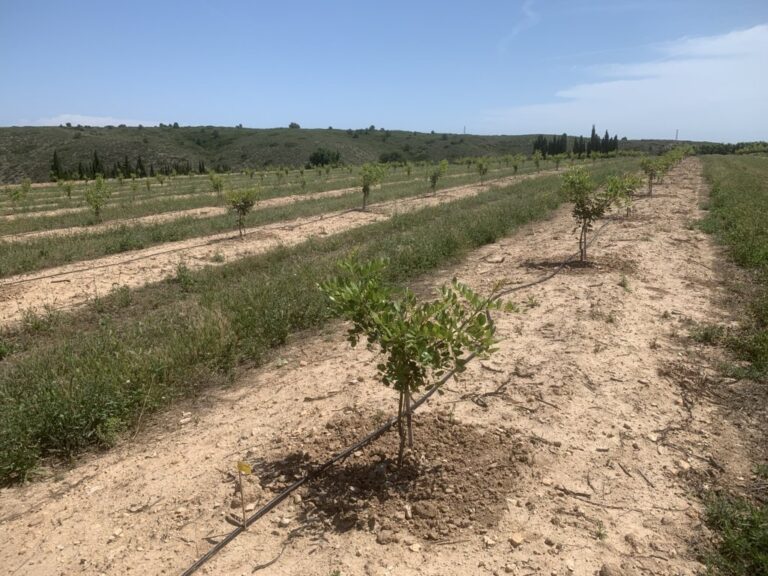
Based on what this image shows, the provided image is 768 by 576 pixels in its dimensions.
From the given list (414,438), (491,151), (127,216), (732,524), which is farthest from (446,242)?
(491,151)

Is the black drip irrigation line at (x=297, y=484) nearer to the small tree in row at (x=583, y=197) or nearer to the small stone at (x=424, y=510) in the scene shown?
the small stone at (x=424, y=510)

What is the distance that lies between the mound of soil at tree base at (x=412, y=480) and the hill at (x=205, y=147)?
57.5m

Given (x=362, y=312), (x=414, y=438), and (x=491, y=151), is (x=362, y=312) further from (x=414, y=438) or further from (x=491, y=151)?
(x=491, y=151)

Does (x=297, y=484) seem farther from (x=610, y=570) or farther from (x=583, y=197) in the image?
(x=583, y=197)

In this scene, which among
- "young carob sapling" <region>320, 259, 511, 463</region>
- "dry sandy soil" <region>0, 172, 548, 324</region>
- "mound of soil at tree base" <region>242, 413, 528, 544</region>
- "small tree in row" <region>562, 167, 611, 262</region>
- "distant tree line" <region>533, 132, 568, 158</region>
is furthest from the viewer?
"distant tree line" <region>533, 132, 568, 158</region>

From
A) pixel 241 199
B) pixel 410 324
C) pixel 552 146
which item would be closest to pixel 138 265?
pixel 241 199

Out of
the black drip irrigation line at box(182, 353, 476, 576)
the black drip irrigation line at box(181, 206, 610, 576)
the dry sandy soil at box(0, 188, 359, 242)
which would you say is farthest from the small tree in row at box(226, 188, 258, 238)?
the black drip irrigation line at box(182, 353, 476, 576)

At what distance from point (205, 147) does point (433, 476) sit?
338 feet

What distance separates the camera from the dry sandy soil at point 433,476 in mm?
2902

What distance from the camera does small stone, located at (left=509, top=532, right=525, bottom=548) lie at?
9.59 feet

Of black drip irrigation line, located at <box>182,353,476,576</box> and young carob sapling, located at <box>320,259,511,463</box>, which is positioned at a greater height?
young carob sapling, located at <box>320,259,511,463</box>

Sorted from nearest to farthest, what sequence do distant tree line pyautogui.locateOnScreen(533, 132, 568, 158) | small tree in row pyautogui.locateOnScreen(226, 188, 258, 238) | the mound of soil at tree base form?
the mound of soil at tree base, small tree in row pyautogui.locateOnScreen(226, 188, 258, 238), distant tree line pyautogui.locateOnScreen(533, 132, 568, 158)

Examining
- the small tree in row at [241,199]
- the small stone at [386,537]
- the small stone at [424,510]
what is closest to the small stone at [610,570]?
the small stone at [424,510]

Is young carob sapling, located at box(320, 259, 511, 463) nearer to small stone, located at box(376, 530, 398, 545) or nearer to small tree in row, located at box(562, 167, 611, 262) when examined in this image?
small stone, located at box(376, 530, 398, 545)
